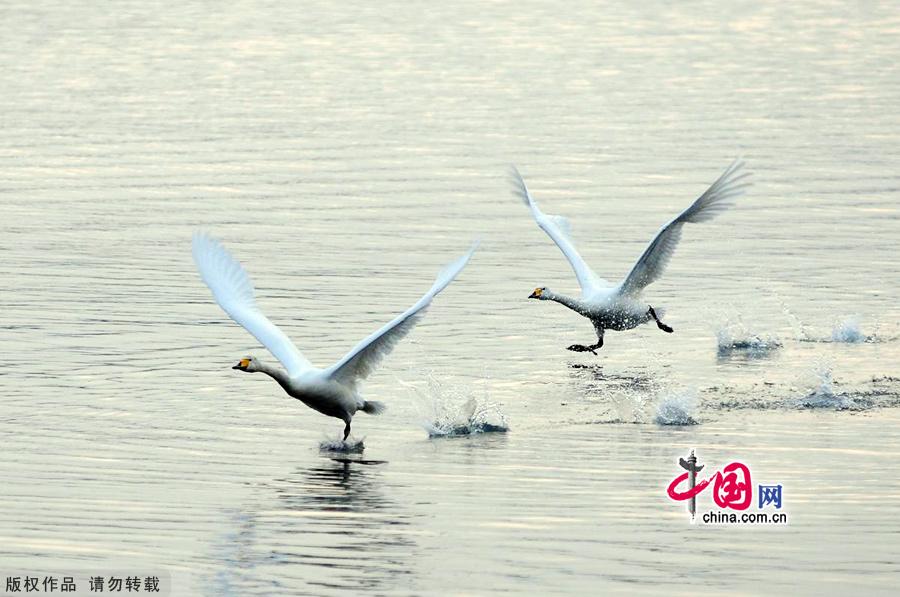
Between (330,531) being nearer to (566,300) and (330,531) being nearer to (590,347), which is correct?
(590,347)

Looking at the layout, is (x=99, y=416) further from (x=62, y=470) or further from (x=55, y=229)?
(x=55, y=229)

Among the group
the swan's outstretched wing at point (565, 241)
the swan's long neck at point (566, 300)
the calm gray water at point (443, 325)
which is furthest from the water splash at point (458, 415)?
the swan's outstretched wing at point (565, 241)

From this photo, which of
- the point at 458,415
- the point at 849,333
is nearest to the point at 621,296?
the point at 849,333

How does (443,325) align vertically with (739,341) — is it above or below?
above

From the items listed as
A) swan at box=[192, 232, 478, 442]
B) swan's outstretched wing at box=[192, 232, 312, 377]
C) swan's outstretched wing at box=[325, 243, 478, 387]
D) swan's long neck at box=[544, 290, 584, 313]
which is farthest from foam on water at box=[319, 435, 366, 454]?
swan's long neck at box=[544, 290, 584, 313]

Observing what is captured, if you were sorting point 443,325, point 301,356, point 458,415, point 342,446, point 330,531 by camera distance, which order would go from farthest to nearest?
point 443,325, point 458,415, point 301,356, point 342,446, point 330,531

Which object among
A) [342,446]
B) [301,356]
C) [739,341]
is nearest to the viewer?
[342,446]

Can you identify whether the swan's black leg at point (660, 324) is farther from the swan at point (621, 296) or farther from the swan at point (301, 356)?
the swan at point (301, 356)

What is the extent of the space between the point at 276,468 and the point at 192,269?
10715 millimetres

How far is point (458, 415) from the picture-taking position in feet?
64.9

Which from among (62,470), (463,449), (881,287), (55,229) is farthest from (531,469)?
(55,229)

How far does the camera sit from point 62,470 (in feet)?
58.1

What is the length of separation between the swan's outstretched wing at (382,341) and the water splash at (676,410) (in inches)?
104

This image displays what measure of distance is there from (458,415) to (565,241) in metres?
6.07
